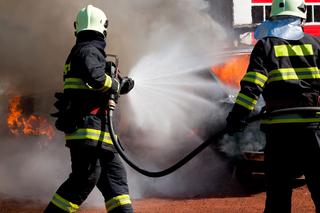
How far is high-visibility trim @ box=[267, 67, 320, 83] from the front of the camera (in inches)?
189

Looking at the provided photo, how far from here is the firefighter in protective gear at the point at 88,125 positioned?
5020 millimetres

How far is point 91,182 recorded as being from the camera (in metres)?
5.04

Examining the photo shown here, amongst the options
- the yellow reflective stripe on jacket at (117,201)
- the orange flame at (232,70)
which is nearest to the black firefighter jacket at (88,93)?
the yellow reflective stripe on jacket at (117,201)

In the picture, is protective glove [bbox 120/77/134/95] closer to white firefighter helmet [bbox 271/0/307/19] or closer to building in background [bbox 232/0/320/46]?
white firefighter helmet [bbox 271/0/307/19]

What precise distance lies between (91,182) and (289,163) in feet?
4.62

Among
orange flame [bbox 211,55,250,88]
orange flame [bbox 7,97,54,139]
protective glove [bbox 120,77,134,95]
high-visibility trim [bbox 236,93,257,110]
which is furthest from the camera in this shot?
orange flame [bbox 7,97,54,139]

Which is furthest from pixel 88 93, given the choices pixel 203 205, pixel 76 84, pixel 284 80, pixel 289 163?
pixel 203 205

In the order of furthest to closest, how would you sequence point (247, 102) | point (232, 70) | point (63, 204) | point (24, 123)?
point (24, 123), point (232, 70), point (63, 204), point (247, 102)

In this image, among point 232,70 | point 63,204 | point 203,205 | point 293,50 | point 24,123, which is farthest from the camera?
point 24,123

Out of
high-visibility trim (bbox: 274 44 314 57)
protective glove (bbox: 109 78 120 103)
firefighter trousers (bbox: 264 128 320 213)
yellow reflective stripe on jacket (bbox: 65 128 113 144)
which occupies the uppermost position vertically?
high-visibility trim (bbox: 274 44 314 57)

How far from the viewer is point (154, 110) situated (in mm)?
8367

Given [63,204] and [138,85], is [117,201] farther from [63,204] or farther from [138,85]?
[138,85]

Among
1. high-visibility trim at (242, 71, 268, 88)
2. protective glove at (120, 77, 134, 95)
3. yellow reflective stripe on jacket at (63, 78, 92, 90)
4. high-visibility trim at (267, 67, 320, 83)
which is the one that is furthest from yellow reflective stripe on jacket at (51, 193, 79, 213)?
high-visibility trim at (267, 67, 320, 83)

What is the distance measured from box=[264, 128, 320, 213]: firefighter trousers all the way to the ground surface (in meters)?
1.83
